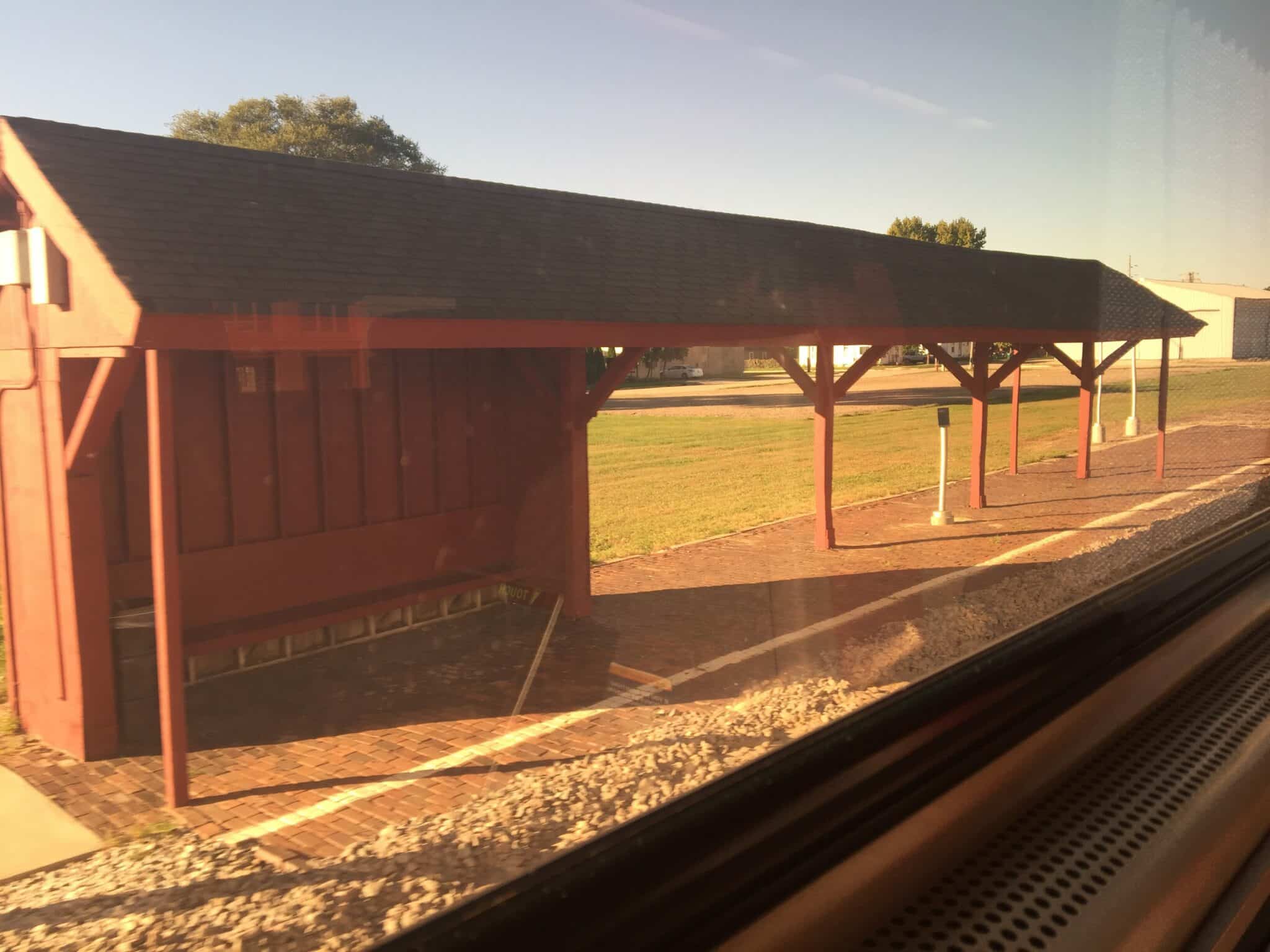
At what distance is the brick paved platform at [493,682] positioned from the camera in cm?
311

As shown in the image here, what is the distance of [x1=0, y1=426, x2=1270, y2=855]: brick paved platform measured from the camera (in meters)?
3.11

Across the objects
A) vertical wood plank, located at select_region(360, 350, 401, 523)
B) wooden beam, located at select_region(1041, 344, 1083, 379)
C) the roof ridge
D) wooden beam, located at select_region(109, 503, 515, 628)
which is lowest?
wooden beam, located at select_region(109, 503, 515, 628)

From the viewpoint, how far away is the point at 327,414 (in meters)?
5.11

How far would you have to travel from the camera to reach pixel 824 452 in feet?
25.4

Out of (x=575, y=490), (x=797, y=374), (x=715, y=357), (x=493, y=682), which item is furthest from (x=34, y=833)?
(x=715, y=357)

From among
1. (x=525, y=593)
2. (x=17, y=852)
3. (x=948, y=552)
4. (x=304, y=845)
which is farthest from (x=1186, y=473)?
(x=17, y=852)

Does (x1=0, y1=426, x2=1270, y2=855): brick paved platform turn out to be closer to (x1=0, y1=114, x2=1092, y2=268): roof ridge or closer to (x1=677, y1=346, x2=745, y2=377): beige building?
(x1=677, y1=346, x2=745, y2=377): beige building

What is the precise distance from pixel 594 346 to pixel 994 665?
390 centimetres

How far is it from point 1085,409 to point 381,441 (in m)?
8.87

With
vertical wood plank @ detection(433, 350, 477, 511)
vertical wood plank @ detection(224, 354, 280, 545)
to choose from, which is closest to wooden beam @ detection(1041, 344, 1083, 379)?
vertical wood plank @ detection(433, 350, 477, 511)

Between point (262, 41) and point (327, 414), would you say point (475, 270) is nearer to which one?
point (327, 414)

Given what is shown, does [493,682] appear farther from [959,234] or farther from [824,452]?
[824,452]

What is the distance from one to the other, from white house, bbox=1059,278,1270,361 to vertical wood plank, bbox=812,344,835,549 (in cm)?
243

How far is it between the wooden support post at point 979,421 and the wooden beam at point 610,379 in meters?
4.74
